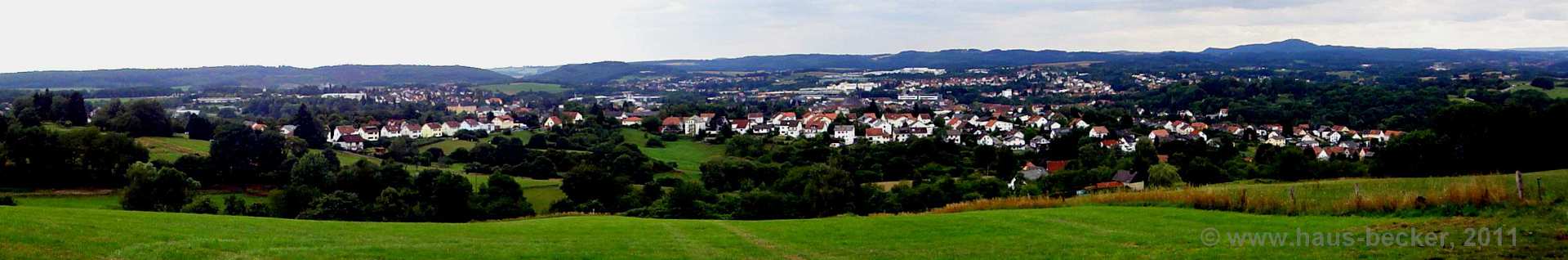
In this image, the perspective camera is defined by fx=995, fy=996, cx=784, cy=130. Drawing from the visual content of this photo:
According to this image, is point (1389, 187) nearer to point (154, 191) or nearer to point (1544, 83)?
point (154, 191)

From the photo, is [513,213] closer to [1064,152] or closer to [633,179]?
[633,179]

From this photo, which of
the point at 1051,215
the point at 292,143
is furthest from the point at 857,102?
the point at 1051,215

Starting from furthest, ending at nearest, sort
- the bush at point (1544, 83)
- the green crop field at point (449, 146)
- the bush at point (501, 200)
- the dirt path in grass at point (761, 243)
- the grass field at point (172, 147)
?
the bush at point (1544, 83) → the green crop field at point (449, 146) → the grass field at point (172, 147) → the bush at point (501, 200) → the dirt path in grass at point (761, 243)

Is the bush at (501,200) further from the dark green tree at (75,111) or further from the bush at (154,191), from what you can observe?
the dark green tree at (75,111)

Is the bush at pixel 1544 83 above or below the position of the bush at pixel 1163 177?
above

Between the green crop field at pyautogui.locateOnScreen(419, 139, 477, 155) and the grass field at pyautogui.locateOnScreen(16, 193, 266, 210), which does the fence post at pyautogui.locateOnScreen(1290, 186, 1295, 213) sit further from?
the green crop field at pyautogui.locateOnScreen(419, 139, 477, 155)

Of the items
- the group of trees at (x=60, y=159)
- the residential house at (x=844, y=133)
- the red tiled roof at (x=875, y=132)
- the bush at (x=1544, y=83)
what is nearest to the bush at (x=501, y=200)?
the group of trees at (x=60, y=159)
